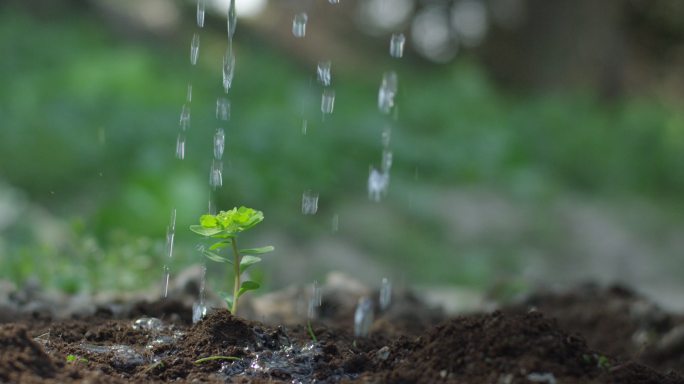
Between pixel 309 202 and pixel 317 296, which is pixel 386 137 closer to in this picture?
pixel 309 202

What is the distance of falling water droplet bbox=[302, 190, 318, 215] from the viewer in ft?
20.5

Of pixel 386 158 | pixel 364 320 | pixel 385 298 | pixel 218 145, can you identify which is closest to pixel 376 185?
pixel 386 158

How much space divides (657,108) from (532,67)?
86.8 inches

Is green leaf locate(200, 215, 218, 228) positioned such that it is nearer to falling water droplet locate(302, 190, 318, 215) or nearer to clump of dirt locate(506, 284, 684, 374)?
clump of dirt locate(506, 284, 684, 374)

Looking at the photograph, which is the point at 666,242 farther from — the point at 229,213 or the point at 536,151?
the point at 229,213

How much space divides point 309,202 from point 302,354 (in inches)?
166

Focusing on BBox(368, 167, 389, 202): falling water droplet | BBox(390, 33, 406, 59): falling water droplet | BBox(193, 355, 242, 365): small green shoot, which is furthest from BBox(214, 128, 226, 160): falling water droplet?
BBox(193, 355, 242, 365): small green shoot

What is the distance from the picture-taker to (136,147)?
6465mm

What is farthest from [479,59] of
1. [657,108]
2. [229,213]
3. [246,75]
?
[229,213]

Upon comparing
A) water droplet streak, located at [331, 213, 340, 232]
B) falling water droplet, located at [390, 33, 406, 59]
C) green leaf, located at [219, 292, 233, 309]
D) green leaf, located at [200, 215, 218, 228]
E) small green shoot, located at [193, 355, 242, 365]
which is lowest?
water droplet streak, located at [331, 213, 340, 232]

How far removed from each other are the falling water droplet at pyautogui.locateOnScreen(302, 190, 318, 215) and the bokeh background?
0.05m

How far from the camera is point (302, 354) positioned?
217 centimetres

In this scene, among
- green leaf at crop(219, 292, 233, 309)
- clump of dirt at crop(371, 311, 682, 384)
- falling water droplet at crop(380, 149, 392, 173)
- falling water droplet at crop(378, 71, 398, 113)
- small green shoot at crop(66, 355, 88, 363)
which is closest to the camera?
clump of dirt at crop(371, 311, 682, 384)

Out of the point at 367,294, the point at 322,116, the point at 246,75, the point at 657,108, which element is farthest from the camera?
the point at 657,108
